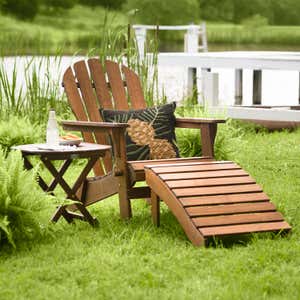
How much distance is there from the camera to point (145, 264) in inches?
130

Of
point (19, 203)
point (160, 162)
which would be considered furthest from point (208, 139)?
point (19, 203)

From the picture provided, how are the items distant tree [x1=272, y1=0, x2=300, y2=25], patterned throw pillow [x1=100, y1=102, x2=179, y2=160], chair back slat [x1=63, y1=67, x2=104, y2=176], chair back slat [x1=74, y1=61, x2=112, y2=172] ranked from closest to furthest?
patterned throw pillow [x1=100, y1=102, x2=179, y2=160] < chair back slat [x1=63, y1=67, x2=104, y2=176] < chair back slat [x1=74, y1=61, x2=112, y2=172] < distant tree [x1=272, y1=0, x2=300, y2=25]

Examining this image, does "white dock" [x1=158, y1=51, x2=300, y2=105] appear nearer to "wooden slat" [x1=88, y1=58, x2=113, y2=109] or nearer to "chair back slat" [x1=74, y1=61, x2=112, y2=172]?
"wooden slat" [x1=88, y1=58, x2=113, y2=109]

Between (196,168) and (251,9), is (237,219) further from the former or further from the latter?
(251,9)

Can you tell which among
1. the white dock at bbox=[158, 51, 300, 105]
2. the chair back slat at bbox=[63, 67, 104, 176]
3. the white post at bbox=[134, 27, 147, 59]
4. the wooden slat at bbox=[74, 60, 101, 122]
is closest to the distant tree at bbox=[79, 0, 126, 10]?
the white post at bbox=[134, 27, 147, 59]

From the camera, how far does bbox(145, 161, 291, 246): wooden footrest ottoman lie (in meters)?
3.60

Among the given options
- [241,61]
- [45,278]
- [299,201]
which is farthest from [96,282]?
[241,61]

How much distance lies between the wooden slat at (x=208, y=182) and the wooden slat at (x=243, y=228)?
27cm

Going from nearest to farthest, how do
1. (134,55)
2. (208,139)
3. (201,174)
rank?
(201,174) → (208,139) → (134,55)

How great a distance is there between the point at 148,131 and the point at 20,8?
1973cm

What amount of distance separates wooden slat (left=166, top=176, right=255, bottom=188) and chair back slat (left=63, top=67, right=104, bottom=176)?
85cm

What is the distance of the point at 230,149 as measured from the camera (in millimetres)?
5641

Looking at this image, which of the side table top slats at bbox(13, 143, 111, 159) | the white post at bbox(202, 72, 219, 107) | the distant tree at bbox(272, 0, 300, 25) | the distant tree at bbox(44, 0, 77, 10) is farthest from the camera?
the distant tree at bbox(44, 0, 77, 10)

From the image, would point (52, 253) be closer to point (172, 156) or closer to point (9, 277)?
point (9, 277)
